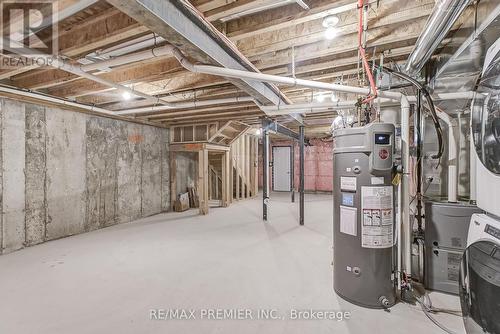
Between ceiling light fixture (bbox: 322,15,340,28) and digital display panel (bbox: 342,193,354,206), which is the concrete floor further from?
ceiling light fixture (bbox: 322,15,340,28)

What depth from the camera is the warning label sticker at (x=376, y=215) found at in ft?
6.41

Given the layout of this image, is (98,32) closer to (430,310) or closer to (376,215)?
(376,215)

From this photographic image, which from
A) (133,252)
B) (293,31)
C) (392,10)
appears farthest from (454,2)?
(133,252)

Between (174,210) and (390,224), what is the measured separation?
5.13m

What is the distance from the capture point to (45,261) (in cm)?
292

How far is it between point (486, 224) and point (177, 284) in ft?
7.65

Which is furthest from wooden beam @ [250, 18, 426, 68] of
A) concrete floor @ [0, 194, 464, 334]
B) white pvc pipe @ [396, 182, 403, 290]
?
concrete floor @ [0, 194, 464, 334]

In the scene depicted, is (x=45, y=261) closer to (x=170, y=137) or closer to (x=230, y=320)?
(x=230, y=320)

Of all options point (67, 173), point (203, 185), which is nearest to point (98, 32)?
point (67, 173)

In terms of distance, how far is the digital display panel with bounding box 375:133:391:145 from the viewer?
1895mm

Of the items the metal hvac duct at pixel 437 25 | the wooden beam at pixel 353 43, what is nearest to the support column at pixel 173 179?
the wooden beam at pixel 353 43

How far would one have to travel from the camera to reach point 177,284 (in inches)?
92.8

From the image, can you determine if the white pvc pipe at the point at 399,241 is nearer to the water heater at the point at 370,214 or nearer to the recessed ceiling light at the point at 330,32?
the water heater at the point at 370,214

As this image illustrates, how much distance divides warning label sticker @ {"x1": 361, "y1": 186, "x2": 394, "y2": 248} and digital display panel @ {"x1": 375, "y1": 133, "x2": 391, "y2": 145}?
14.1 inches
